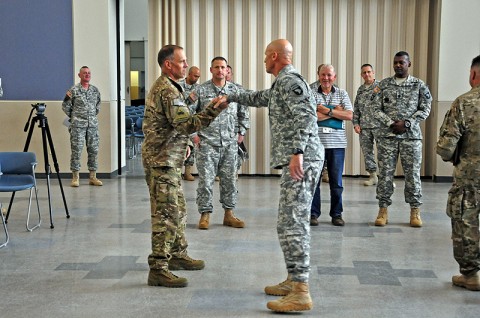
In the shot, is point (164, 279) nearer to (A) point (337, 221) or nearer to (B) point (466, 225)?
(B) point (466, 225)

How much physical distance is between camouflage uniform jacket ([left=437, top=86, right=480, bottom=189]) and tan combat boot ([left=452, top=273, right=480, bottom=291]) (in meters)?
0.65

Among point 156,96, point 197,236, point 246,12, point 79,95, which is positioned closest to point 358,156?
point 246,12

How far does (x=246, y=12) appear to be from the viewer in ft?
37.8

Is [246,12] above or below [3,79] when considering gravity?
above

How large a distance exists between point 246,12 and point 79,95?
3300mm

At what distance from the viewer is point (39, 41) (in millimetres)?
11000

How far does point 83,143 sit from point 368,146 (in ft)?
14.4

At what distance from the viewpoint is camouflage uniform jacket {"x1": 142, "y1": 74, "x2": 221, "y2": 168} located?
4.58 m

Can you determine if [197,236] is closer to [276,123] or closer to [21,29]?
[276,123]

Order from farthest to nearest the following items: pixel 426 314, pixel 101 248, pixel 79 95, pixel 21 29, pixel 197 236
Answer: pixel 21 29, pixel 79 95, pixel 197 236, pixel 101 248, pixel 426 314

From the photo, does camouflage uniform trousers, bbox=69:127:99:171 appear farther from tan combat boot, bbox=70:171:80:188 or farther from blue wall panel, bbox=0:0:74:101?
blue wall panel, bbox=0:0:74:101

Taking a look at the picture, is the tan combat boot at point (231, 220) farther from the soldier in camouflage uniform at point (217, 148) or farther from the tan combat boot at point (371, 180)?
the tan combat boot at point (371, 180)

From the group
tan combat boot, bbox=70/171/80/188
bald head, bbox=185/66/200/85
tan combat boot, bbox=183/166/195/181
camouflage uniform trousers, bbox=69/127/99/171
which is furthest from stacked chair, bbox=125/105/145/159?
tan combat boot, bbox=70/171/80/188

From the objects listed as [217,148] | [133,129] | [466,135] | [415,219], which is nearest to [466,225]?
[466,135]
